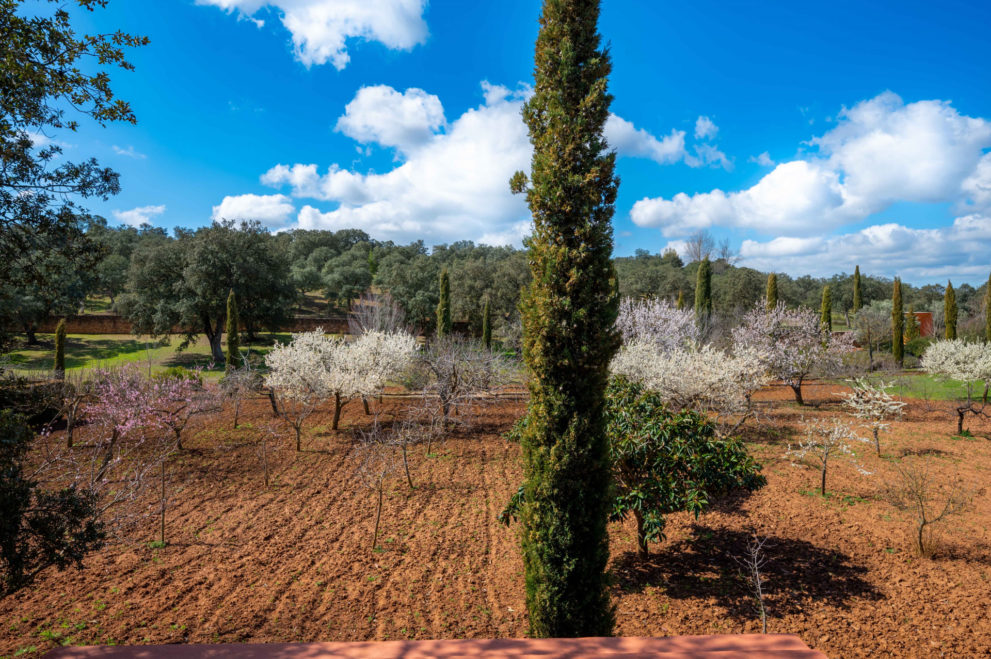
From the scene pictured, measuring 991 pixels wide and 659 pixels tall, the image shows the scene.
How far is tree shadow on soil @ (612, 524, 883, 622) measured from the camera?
4988mm

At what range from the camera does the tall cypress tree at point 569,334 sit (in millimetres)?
4277

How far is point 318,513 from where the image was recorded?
746cm

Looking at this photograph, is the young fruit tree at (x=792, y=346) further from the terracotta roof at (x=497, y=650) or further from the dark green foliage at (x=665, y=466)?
the terracotta roof at (x=497, y=650)

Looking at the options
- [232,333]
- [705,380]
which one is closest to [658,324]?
[705,380]

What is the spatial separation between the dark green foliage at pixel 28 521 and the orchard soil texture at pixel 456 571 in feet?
5.97

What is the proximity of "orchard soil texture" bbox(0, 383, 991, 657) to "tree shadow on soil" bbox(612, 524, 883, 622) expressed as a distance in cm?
2

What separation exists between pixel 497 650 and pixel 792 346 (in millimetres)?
16911

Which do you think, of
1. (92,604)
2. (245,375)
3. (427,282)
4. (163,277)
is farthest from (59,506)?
(427,282)

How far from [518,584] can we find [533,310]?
11.1 ft

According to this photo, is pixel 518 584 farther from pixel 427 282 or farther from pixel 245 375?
pixel 427 282

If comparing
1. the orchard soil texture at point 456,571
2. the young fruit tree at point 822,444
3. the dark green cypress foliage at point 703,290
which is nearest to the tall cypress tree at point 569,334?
the orchard soil texture at point 456,571

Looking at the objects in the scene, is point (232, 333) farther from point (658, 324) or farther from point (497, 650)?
point (497, 650)

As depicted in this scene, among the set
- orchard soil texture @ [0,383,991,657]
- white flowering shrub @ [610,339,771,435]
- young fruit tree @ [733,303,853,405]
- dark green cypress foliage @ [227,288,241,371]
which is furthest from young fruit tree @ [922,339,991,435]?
dark green cypress foliage @ [227,288,241,371]

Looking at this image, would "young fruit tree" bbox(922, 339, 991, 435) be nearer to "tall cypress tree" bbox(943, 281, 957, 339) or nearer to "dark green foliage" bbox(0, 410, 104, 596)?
"tall cypress tree" bbox(943, 281, 957, 339)
